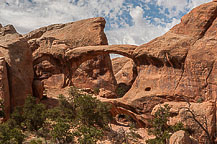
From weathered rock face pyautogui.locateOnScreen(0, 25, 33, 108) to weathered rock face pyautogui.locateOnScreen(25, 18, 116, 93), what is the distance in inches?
228

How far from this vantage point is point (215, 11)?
1623cm

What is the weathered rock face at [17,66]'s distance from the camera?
18.3 meters

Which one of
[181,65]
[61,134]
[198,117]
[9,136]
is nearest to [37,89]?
[9,136]

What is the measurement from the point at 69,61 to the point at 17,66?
7.31 metres

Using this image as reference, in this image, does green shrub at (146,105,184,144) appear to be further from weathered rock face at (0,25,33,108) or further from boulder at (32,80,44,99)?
boulder at (32,80,44,99)

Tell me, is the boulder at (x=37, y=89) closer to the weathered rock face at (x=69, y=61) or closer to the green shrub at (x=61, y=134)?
the weathered rock face at (x=69, y=61)

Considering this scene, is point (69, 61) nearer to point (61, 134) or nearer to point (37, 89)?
point (37, 89)

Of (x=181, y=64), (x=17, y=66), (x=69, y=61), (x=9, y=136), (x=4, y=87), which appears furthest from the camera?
(x=69, y=61)

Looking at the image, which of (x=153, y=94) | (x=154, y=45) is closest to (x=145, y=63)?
(x=154, y=45)

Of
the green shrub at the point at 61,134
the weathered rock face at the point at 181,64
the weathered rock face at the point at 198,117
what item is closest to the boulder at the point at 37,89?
the weathered rock face at the point at 181,64

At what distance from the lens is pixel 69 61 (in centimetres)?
2544

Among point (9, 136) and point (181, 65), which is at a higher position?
point (181, 65)

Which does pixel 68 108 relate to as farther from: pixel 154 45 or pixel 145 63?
pixel 154 45

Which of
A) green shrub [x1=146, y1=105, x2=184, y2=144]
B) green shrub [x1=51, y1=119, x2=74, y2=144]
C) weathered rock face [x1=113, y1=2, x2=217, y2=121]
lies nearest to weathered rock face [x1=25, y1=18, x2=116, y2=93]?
weathered rock face [x1=113, y1=2, x2=217, y2=121]
